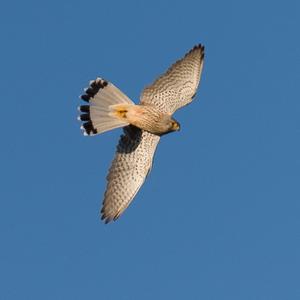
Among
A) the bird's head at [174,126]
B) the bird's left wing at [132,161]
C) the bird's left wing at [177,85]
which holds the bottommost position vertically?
the bird's left wing at [132,161]

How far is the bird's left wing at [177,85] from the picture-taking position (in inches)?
570

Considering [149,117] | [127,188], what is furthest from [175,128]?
[127,188]

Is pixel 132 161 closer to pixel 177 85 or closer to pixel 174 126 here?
pixel 174 126

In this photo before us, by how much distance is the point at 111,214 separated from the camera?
45.4 feet

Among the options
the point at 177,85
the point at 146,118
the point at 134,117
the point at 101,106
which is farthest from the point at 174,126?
the point at 101,106

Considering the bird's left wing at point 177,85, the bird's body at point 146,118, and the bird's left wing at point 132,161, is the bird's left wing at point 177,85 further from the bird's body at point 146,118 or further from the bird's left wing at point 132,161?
the bird's left wing at point 132,161

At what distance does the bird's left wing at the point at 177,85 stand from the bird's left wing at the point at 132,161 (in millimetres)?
600

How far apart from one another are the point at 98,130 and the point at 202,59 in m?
Answer: 2.60

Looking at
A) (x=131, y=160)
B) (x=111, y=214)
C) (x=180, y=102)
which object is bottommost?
(x=111, y=214)

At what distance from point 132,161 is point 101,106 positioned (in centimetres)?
132

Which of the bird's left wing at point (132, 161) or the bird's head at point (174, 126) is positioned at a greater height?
the bird's head at point (174, 126)

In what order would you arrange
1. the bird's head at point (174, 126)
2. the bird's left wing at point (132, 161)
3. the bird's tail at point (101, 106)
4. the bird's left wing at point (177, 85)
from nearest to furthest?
the bird's tail at point (101, 106) < the bird's head at point (174, 126) < the bird's left wing at point (132, 161) < the bird's left wing at point (177, 85)

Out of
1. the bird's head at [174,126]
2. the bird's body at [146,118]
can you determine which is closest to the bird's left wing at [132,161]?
the bird's body at [146,118]

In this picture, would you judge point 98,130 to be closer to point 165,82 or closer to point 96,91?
point 96,91
